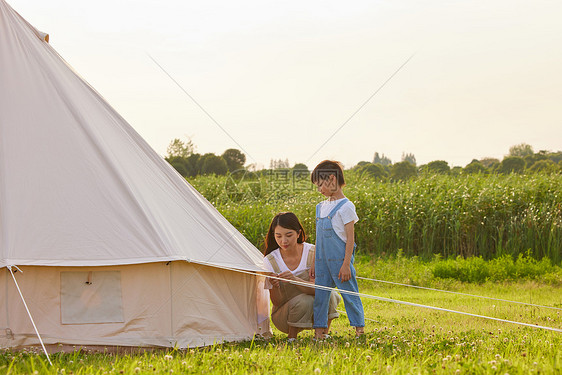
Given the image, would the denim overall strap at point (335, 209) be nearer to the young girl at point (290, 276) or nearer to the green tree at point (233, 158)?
the young girl at point (290, 276)

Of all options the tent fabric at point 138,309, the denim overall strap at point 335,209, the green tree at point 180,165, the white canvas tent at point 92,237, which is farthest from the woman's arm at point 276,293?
the green tree at point 180,165

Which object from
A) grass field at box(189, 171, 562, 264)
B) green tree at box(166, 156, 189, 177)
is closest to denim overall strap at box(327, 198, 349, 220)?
grass field at box(189, 171, 562, 264)

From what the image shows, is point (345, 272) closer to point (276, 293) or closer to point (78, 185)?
point (276, 293)

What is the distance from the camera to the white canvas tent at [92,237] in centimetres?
403

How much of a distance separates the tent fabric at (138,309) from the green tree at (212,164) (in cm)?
1807

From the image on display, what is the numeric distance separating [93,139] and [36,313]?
1422 mm

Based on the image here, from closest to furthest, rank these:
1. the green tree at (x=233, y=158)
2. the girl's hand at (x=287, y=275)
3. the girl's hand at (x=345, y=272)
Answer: the girl's hand at (x=345, y=272) → the girl's hand at (x=287, y=275) → the green tree at (x=233, y=158)

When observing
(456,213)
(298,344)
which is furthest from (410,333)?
(456,213)

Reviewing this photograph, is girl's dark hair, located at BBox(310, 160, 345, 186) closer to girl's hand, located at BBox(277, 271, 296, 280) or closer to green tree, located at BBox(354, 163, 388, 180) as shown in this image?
girl's hand, located at BBox(277, 271, 296, 280)

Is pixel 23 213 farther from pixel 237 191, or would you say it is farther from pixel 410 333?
pixel 237 191

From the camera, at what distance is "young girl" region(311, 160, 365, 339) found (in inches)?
183

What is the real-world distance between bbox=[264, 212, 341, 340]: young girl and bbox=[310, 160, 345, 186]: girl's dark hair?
1.32 feet

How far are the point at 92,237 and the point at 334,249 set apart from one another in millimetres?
1933

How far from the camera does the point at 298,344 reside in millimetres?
4219
